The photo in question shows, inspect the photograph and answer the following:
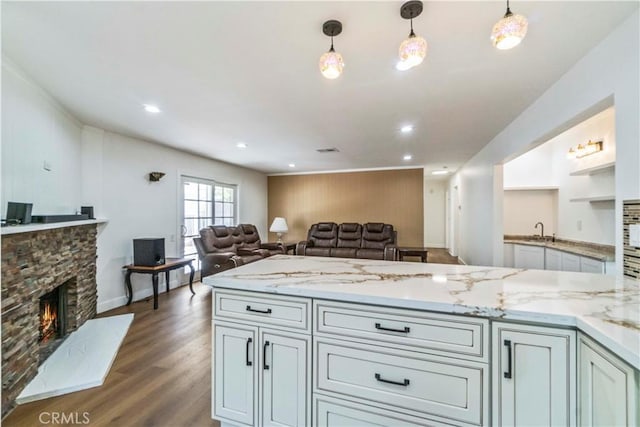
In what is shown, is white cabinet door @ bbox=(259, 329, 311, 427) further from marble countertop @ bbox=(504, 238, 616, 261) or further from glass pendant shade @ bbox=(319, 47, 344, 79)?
marble countertop @ bbox=(504, 238, 616, 261)

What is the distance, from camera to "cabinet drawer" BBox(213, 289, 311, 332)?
1.32 meters

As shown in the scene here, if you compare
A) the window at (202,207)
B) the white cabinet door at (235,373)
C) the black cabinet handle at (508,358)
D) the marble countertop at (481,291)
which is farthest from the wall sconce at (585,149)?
the window at (202,207)

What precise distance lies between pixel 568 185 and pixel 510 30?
154 inches

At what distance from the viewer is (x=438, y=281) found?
4.75ft

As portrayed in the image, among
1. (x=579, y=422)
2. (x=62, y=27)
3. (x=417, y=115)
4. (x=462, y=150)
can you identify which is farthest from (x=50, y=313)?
(x=462, y=150)

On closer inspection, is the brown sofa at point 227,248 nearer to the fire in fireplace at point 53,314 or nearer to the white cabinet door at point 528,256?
the fire in fireplace at point 53,314

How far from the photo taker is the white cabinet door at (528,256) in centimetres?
384

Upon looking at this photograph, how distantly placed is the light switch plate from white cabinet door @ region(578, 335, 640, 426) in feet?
3.08

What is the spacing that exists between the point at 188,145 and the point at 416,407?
4507mm

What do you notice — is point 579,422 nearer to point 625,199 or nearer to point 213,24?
point 625,199

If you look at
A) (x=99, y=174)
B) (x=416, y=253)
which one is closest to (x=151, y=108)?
(x=99, y=174)

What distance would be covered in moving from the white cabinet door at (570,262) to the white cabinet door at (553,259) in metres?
0.12

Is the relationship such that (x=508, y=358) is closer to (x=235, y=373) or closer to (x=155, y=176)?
(x=235, y=373)

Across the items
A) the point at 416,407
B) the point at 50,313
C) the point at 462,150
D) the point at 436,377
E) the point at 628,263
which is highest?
the point at 462,150
